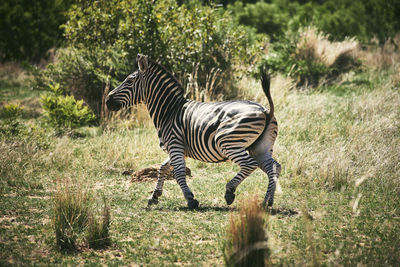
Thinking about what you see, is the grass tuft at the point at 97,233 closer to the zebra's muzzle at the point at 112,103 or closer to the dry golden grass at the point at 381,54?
the zebra's muzzle at the point at 112,103

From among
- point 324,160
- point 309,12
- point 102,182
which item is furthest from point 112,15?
point 309,12

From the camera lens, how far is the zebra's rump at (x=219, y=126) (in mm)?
6230

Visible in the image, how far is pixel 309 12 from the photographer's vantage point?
24422mm

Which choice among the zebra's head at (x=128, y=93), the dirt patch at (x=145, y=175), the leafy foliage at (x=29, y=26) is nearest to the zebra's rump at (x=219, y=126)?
the zebra's head at (x=128, y=93)

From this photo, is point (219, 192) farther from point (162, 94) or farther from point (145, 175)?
point (162, 94)

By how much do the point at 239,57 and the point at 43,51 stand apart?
1147cm

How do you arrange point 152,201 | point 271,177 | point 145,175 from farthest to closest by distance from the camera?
point 145,175, point 152,201, point 271,177

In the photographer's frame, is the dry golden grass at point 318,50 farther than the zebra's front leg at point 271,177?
Yes

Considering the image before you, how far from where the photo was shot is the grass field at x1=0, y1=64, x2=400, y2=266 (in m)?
4.96

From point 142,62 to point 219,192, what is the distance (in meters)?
2.56

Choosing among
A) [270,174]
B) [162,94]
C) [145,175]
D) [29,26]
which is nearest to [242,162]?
[270,174]

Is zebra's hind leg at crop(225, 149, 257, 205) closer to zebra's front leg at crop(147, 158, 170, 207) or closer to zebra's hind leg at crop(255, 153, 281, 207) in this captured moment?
zebra's hind leg at crop(255, 153, 281, 207)

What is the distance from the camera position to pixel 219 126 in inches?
252

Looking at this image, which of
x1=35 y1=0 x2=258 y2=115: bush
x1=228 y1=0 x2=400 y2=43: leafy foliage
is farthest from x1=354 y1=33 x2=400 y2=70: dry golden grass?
x1=35 y1=0 x2=258 y2=115: bush
